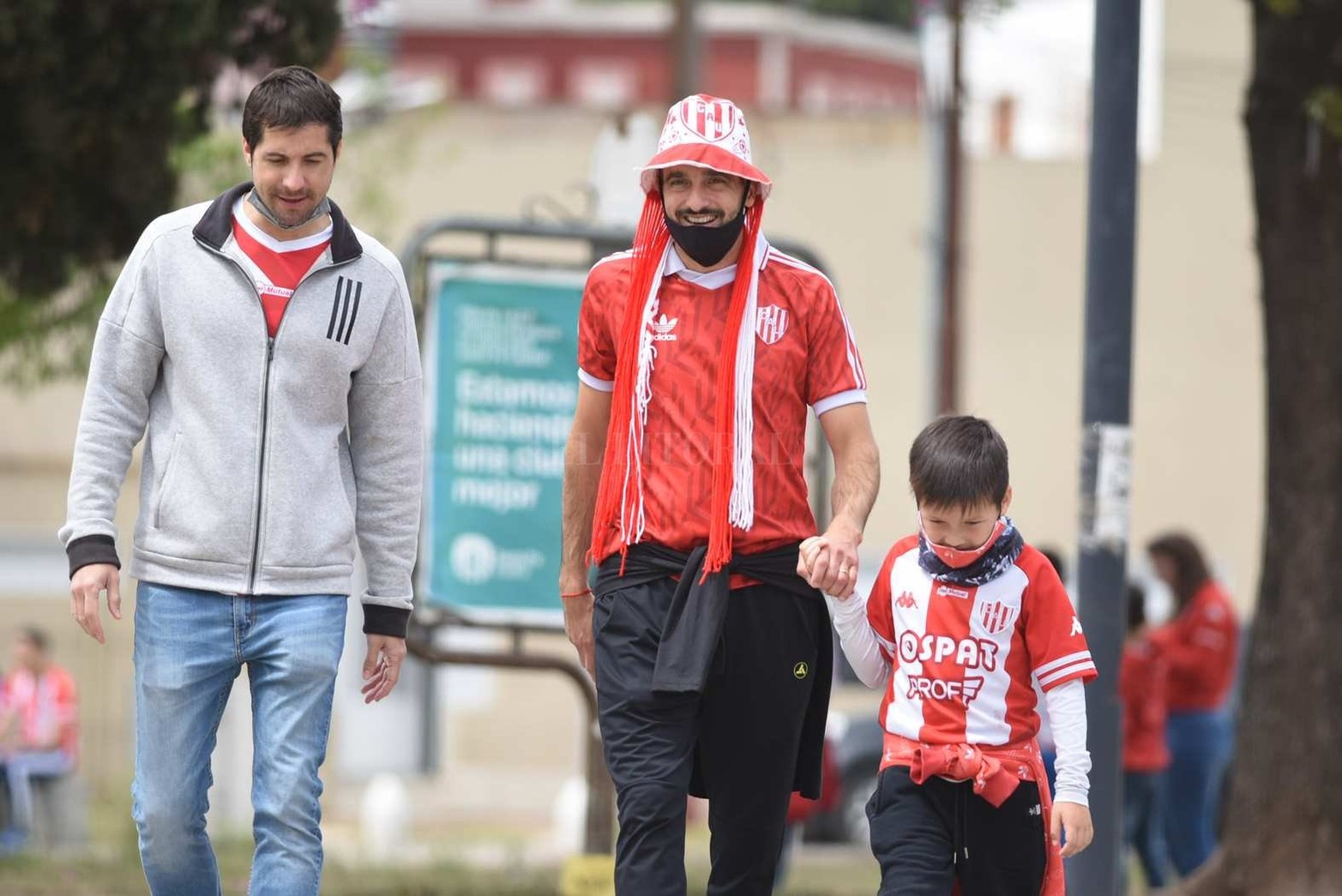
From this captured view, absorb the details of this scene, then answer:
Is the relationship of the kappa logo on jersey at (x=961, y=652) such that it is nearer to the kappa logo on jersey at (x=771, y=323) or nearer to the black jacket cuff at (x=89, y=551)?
the kappa logo on jersey at (x=771, y=323)

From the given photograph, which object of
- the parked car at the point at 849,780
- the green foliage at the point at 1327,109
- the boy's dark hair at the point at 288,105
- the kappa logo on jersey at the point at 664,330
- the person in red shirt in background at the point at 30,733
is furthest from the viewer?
the parked car at the point at 849,780

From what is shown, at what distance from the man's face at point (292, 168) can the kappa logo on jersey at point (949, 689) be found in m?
1.67

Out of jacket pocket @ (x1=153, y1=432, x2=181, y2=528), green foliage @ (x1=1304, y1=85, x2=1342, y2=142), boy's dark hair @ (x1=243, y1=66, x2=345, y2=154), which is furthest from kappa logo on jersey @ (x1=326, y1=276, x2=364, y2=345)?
green foliage @ (x1=1304, y1=85, x2=1342, y2=142)

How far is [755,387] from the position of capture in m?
4.77

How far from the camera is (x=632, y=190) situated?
947 centimetres

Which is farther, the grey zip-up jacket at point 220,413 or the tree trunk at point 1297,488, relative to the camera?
the tree trunk at point 1297,488

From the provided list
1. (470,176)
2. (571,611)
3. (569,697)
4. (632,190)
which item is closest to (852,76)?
(470,176)

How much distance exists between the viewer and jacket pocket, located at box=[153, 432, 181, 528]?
4699mm

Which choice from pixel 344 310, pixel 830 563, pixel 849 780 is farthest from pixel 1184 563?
pixel 849 780

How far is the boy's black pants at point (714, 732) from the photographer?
15.4 feet

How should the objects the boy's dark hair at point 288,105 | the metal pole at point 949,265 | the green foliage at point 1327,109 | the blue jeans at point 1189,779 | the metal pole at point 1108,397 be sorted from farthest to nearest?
the metal pole at point 949,265 → the blue jeans at point 1189,779 → the green foliage at point 1327,109 → the metal pole at point 1108,397 → the boy's dark hair at point 288,105

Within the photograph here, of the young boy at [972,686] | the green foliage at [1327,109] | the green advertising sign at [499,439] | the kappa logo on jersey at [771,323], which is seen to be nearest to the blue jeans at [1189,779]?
the green foliage at [1327,109]

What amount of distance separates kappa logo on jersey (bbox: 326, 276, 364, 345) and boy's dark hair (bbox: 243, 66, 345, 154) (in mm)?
290

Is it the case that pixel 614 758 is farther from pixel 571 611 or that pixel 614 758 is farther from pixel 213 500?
pixel 213 500
